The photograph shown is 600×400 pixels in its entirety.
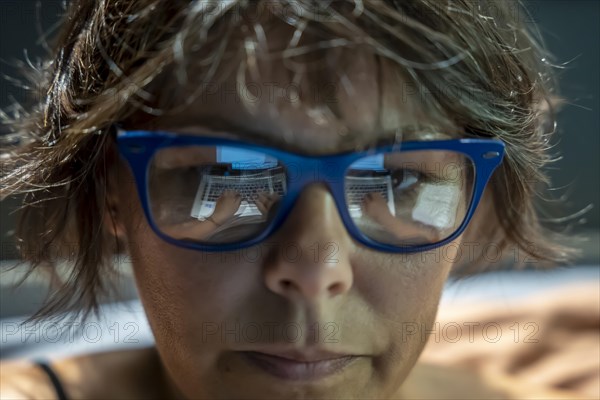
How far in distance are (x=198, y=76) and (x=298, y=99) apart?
0.14m

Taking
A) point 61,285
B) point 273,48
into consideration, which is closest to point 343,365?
point 273,48

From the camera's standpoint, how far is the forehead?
1.03 m

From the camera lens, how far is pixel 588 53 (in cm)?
262

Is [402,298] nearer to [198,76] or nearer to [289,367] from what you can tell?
[289,367]

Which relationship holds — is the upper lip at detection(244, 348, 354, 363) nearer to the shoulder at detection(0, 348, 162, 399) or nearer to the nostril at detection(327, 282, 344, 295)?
the nostril at detection(327, 282, 344, 295)

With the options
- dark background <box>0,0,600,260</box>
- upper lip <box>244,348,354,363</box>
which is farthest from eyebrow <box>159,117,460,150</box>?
dark background <box>0,0,600,260</box>

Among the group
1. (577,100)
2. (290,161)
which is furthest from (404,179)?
(577,100)

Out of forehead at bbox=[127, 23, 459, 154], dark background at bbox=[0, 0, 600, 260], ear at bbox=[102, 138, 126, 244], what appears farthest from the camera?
dark background at bbox=[0, 0, 600, 260]

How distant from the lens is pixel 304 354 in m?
1.10

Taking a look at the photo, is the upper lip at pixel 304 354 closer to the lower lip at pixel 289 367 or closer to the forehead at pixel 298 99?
the lower lip at pixel 289 367

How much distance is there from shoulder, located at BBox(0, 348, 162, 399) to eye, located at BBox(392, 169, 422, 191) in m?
0.66

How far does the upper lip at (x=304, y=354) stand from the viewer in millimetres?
1097

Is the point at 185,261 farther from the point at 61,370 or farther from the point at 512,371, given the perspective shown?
the point at 512,371

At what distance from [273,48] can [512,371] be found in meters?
1.24
